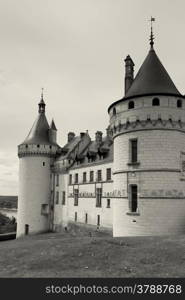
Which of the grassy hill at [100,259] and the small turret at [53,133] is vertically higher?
the small turret at [53,133]

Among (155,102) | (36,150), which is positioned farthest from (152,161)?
(36,150)

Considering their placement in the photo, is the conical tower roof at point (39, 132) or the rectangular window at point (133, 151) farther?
the conical tower roof at point (39, 132)

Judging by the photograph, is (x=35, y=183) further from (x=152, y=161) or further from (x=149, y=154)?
(x=152, y=161)

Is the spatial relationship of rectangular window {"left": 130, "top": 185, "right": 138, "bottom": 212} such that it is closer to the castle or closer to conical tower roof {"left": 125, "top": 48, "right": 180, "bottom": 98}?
the castle

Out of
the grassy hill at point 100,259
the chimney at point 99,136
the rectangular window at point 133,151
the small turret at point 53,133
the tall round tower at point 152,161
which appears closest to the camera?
the grassy hill at point 100,259

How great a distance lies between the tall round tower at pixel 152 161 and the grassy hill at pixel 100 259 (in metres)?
3.90

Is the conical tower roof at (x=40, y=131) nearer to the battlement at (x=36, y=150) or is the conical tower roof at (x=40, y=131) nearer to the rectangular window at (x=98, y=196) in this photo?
the battlement at (x=36, y=150)

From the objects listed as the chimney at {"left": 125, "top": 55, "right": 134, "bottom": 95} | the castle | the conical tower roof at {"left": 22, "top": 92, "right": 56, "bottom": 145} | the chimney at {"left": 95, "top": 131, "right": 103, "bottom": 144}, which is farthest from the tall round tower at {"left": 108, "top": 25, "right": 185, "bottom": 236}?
the conical tower roof at {"left": 22, "top": 92, "right": 56, "bottom": 145}

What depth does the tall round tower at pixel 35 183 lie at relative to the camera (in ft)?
155

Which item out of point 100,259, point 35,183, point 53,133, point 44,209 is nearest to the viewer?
point 100,259

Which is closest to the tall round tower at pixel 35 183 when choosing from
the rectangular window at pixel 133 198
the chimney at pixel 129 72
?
the chimney at pixel 129 72

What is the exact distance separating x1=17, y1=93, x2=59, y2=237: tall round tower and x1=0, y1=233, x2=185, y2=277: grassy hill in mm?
29102

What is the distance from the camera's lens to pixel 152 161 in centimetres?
2278

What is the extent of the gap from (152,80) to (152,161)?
6612 millimetres
